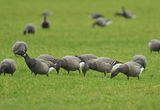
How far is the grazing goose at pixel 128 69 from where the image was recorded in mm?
19172

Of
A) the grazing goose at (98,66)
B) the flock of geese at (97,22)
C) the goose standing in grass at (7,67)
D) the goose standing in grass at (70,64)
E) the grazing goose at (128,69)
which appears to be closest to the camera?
the grazing goose at (128,69)

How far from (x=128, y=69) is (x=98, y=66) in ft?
4.53

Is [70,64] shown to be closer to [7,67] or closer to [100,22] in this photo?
[7,67]

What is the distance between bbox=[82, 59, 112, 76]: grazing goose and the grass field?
1.00ft

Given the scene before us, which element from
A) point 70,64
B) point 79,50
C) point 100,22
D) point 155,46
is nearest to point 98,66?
point 70,64

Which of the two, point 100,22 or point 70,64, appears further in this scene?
point 100,22

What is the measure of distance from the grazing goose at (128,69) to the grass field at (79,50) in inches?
9.8

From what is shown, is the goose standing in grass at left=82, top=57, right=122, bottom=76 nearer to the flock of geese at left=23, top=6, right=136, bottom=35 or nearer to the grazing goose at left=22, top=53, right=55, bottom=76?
the grazing goose at left=22, top=53, right=55, bottom=76

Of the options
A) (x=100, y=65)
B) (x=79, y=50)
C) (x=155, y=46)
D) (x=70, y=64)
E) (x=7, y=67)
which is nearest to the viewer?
(x=7, y=67)

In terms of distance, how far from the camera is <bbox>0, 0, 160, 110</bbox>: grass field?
51.8ft

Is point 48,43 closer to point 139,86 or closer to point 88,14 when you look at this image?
point 139,86

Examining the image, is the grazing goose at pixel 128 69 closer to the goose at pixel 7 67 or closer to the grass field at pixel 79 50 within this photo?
the grass field at pixel 79 50

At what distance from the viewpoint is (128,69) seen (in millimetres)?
19266

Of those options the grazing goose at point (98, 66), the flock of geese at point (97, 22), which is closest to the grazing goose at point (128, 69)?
the grazing goose at point (98, 66)
